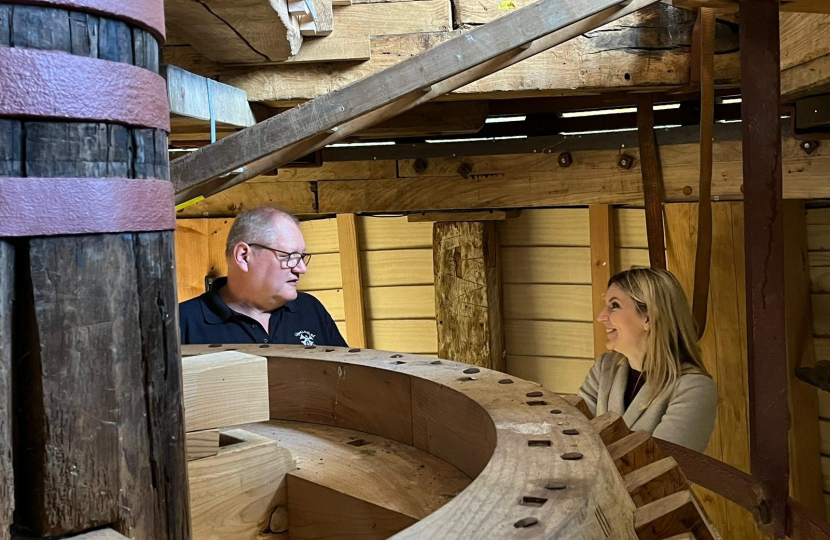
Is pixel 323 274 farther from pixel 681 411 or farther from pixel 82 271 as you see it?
pixel 82 271

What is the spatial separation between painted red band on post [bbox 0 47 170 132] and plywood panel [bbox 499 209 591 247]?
3.61 metres

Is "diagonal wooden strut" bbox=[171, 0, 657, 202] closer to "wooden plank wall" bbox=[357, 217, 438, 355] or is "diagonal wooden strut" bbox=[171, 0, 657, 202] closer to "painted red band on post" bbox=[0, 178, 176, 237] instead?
"painted red band on post" bbox=[0, 178, 176, 237]

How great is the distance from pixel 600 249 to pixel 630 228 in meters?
0.17

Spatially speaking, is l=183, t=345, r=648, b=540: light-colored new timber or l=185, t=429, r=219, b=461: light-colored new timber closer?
l=183, t=345, r=648, b=540: light-colored new timber

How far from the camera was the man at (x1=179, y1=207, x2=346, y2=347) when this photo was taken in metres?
3.12

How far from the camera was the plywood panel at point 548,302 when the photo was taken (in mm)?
4539

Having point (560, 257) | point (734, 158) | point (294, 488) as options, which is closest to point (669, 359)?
point (734, 158)

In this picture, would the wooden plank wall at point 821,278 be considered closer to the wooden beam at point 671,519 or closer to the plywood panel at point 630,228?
the plywood panel at point 630,228

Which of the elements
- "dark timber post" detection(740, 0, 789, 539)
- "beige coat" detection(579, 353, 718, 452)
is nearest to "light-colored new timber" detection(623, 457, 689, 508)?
"dark timber post" detection(740, 0, 789, 539)

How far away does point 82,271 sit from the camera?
0.95 metres

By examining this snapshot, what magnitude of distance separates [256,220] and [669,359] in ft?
4.88

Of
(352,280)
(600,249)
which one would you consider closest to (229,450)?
(600,249)

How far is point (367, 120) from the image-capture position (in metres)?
2.19

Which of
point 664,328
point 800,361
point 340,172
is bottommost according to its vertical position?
point 800,361
